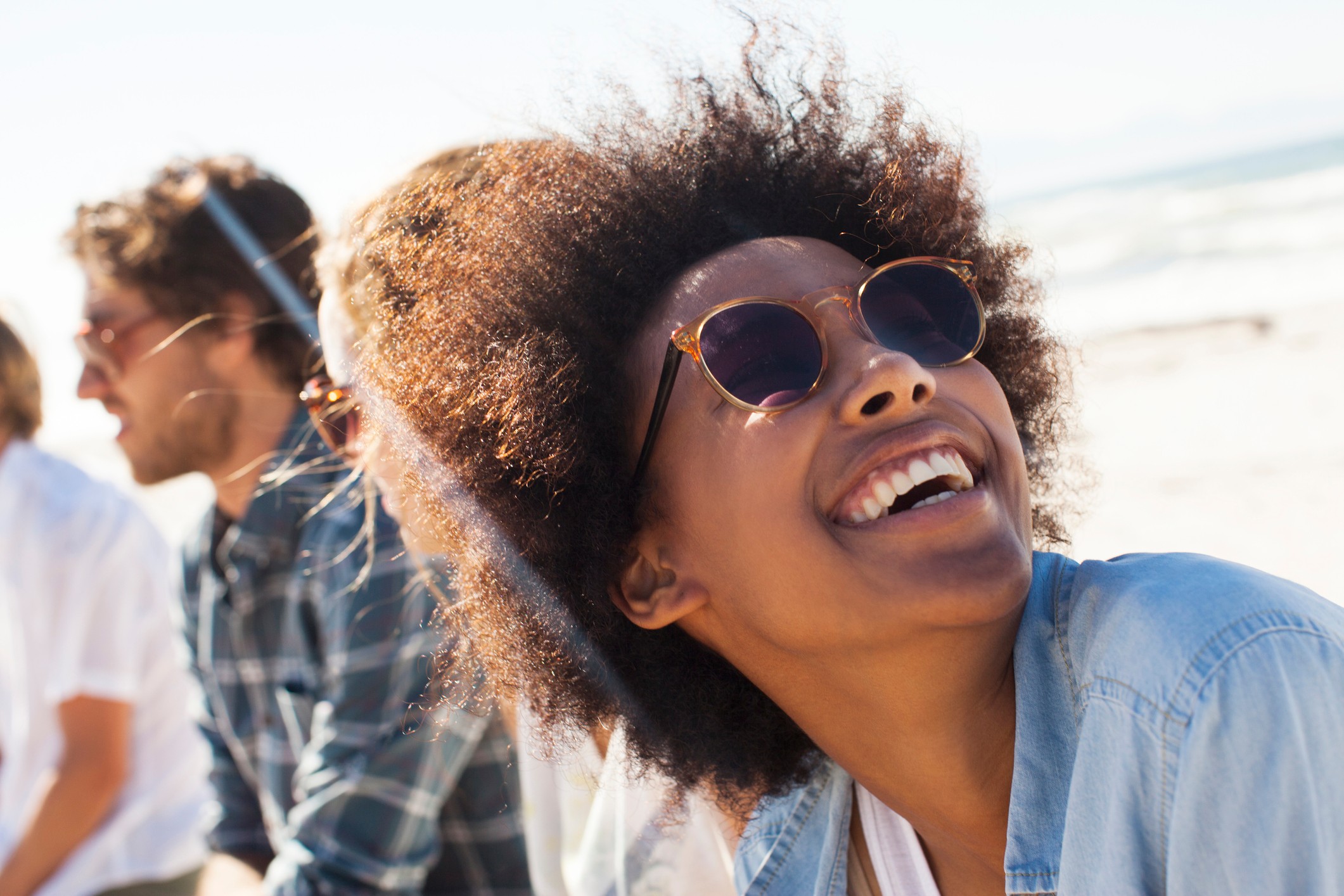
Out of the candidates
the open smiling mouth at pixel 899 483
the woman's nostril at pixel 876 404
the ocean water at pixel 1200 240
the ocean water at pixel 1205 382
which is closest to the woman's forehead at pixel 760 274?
the woman's nostril at pixel 876 404

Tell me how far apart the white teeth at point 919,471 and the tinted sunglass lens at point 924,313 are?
0.24 metres

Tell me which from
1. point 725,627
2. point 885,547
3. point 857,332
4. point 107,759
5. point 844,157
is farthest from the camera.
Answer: point 107,759

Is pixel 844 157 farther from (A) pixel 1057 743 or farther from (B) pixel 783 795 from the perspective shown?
(B) pixel 783 795

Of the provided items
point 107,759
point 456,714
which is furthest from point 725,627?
point 107,759

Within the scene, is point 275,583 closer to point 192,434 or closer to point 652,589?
point 192,434

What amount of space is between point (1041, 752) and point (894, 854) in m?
0.52

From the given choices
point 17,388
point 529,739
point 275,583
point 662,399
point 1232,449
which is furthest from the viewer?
point 1232,449

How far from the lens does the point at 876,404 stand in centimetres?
181

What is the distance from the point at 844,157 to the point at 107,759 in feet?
11.0

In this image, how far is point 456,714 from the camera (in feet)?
9.29

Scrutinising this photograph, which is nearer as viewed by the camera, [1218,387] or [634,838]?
[634,838]

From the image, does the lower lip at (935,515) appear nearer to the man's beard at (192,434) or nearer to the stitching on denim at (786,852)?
the stitching on denim at (786,852)

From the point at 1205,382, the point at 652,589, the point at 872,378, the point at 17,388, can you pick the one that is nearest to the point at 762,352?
the point at 872,378

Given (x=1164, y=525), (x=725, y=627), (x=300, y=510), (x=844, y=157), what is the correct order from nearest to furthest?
(x=725, y=627)
(x=844, y=157)
(x=300, y=510)
(x=1164, y=525)
